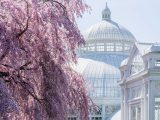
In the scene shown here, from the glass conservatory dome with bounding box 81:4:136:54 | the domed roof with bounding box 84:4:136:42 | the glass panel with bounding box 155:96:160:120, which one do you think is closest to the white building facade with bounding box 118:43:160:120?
the glass panel with bounding box 155:96:160:120

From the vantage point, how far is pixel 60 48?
1383 cm

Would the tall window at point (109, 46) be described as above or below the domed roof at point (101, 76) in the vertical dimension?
above

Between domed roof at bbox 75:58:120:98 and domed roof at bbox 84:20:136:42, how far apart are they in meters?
6.36

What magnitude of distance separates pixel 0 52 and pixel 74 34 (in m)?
2.11

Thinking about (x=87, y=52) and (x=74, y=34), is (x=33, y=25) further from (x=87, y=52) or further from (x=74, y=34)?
(x=87, y=52)

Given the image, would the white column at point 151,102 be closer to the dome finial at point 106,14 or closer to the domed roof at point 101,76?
the domed roof at point 101,76

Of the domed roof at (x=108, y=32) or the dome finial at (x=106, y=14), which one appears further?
the dome finial at (x=106, y=14)

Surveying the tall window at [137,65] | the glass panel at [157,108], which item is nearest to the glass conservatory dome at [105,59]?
the tall window at [137,65]

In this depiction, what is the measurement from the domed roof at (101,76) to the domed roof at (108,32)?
633 centimetres

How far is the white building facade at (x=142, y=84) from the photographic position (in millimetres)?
49656

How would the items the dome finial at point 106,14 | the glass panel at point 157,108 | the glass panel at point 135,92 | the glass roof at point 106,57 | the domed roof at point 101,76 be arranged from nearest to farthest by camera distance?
the glass panel at point 157,108
the glass panel at point 135,92
the domed roof at point 101,76
the glass roof at point 106,57
the dome finial at point 106,14

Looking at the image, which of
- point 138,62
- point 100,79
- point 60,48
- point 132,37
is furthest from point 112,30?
point 60,48

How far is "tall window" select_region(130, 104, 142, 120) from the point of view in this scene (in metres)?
54.6

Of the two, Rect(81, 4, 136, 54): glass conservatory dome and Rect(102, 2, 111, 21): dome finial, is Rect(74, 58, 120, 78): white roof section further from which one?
Rect(102, 2, 111, 21): dome finial
